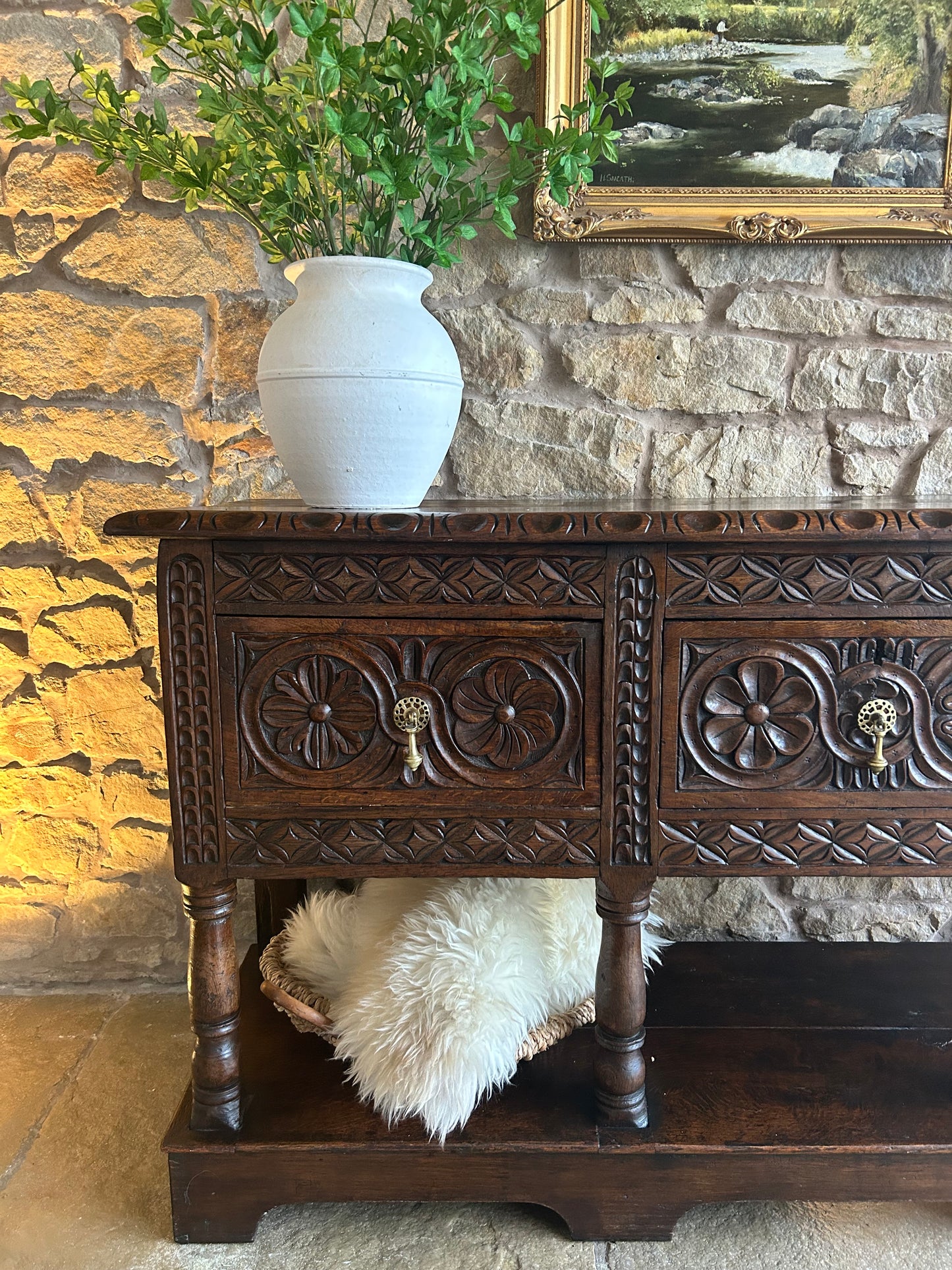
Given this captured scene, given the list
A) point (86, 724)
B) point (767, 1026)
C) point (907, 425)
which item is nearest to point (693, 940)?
point (767, 1026)

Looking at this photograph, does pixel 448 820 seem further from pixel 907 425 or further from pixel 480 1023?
pixel 907 425

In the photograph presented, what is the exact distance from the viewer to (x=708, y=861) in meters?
1.02

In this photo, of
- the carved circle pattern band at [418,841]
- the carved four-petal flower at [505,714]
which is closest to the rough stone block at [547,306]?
the carved four-petal flower at [505,714]

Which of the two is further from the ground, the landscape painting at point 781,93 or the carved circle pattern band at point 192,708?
the landscape painting at point 781,93

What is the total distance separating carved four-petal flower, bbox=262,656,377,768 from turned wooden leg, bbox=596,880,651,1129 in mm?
388

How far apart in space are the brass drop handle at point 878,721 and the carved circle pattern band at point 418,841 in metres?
0.35

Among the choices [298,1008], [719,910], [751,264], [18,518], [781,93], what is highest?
[781,93]

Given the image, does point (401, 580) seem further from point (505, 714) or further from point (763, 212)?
point (763, 212)

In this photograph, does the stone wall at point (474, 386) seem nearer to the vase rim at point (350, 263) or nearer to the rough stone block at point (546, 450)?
the rough stone block at point (546, 450)

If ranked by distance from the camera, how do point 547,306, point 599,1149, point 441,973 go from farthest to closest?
1. point 547,306
2. point 441,973
3. point 599,1149

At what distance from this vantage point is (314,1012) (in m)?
1.21

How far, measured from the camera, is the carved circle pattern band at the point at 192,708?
97 centimetres

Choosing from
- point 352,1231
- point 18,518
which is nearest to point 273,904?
point 352,1231

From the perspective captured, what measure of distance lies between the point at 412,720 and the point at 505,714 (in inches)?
4.6
